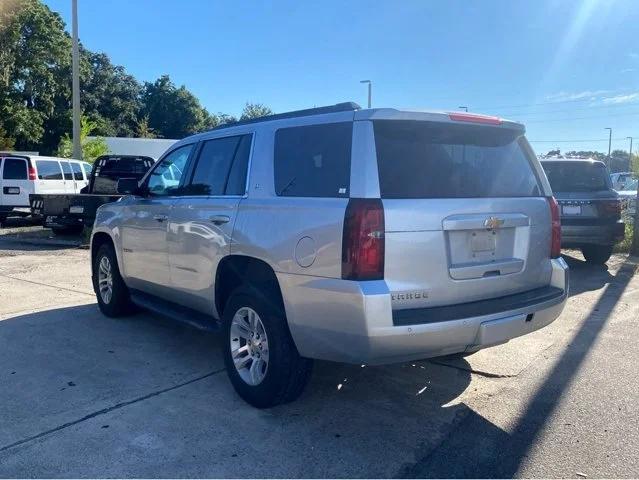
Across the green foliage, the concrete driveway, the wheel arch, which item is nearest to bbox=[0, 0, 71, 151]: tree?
the green foliage

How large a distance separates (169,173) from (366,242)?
300 centimetres

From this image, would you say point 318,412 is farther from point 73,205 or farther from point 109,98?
point 109,98

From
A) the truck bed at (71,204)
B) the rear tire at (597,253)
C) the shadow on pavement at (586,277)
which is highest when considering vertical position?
the truck bed at (71,204)

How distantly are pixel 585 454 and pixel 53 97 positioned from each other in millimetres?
44241

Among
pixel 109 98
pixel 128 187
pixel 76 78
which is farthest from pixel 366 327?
pixel 109 98

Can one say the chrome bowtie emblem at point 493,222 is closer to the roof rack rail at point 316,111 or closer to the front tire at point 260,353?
the roof rack rail at point 316,111

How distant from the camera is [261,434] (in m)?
3.73

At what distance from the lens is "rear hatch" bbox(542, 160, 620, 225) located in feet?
30.6

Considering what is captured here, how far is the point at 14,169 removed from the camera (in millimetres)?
16516

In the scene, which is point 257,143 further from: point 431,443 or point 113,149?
point 113,149

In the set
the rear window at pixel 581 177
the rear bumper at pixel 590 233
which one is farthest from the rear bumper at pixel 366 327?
the rear window at pixel 581 177

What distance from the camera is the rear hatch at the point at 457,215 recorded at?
346cm

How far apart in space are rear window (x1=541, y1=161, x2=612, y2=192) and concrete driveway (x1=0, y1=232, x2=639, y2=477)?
4048 millimetres

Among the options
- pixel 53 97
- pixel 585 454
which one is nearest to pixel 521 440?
pixel 585 454
